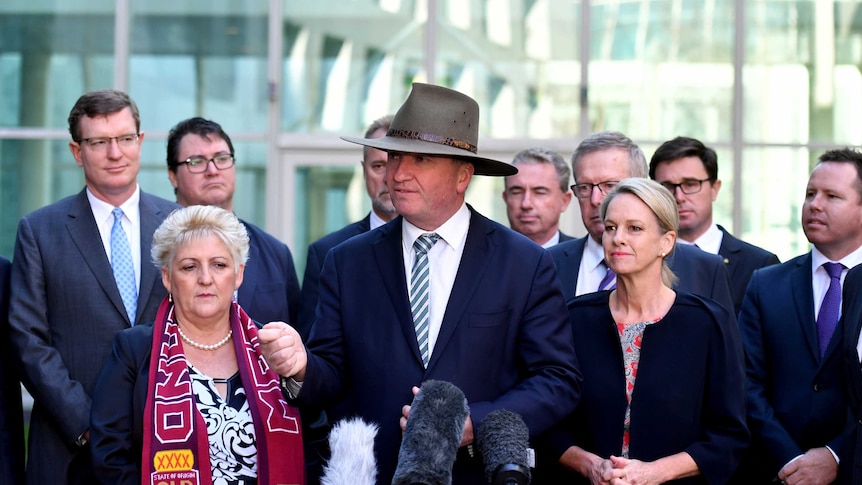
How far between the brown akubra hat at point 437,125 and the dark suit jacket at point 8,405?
70.3 inches

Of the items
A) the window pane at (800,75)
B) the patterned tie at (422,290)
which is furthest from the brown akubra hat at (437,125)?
the window pane at (800,75)

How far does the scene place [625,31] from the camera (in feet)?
30.7

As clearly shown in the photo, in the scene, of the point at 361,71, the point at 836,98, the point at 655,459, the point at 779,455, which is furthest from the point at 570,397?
the point at 836,98

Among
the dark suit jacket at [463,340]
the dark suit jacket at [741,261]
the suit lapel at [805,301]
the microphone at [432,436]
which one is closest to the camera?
the microphone at [432,436]

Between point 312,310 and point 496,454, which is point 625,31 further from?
point 496,454

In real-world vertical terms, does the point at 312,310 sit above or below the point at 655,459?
above

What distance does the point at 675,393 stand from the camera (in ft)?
13.0

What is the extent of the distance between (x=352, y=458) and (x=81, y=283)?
212 cm

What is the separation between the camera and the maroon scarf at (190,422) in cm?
384

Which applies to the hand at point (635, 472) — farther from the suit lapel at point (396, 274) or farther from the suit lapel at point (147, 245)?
the suit lapel at point (147, 245)

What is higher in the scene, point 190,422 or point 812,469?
point 190,422

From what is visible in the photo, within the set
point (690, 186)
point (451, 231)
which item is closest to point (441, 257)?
point (451, 231)

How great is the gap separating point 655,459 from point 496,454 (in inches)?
46.9

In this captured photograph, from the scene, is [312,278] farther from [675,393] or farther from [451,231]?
[675,393]
